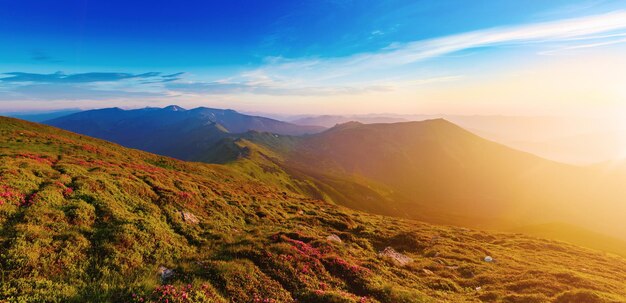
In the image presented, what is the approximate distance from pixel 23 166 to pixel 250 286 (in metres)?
29.1

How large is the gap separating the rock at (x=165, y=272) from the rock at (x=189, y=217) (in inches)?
407

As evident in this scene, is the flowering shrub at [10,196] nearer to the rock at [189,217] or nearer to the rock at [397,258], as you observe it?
the rock at [189,217]

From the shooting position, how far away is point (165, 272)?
16.0 metres

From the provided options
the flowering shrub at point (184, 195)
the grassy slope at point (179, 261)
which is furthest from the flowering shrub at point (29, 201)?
the flowering shrub at point (184, 195)

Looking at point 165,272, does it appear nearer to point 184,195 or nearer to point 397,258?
point 184,195

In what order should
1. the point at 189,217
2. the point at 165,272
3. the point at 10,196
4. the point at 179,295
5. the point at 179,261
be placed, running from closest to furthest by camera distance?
the point at 179,295
the point at 165,272
the point at 179,261
the point at 10,196
the point at 189,217

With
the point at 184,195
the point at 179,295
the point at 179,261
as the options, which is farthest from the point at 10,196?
the point at 179,295

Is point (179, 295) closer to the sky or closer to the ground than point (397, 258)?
closer to the sky

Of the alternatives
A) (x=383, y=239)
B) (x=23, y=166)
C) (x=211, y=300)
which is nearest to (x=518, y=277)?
(x=383, y=239)

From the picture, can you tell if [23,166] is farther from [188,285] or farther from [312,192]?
[312,192]

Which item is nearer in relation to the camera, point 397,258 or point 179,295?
point 179,295

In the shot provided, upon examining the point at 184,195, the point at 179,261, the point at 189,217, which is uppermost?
the point at 184,195

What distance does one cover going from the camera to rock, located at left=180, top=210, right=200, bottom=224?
2661 cm

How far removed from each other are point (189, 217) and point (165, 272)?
1201 centimetres
